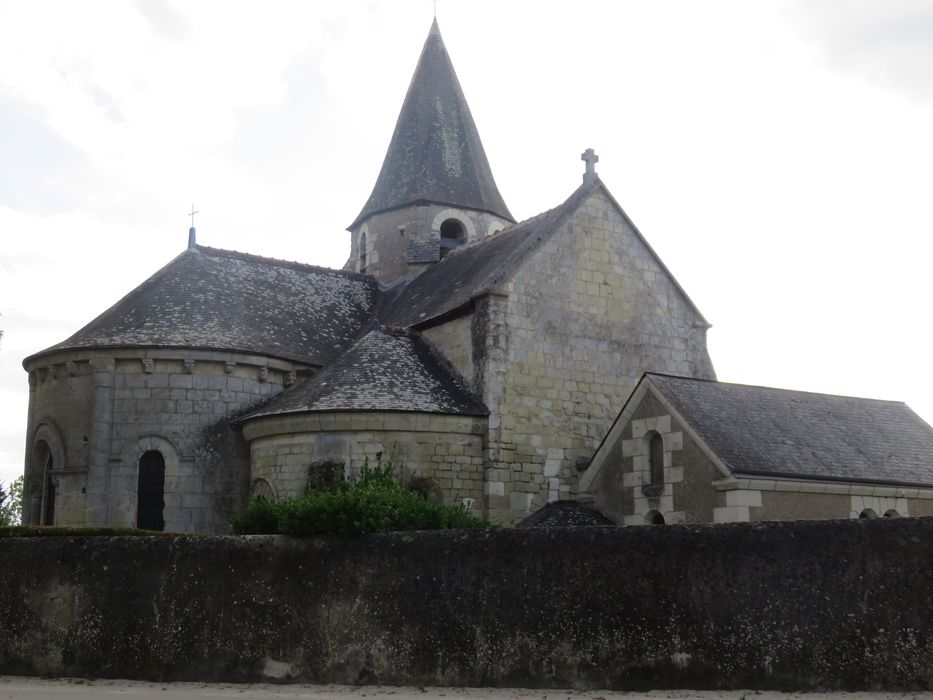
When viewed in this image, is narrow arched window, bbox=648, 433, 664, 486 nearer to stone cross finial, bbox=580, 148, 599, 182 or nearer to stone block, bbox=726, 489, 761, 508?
stone block, bbox=726, 489, 761, 508

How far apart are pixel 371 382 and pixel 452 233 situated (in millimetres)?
11998

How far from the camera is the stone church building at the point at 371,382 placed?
22.3m

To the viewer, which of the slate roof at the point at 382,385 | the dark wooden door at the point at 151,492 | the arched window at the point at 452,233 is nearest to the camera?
the slate roof at the point at 382,385

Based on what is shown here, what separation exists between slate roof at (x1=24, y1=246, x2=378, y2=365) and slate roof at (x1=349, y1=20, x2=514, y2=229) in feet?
14.6

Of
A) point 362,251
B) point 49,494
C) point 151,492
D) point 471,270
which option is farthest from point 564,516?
point 362,251

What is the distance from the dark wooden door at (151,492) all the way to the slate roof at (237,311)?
8.28ft

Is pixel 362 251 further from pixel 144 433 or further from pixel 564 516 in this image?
pixel 564 516

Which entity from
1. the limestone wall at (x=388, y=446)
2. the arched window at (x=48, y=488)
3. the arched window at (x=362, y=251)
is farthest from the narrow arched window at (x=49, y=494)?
the arched window at (x=362, y=251)

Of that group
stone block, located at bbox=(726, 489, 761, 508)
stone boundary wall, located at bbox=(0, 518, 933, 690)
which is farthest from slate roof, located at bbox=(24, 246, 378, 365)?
stone block, located at bbox=(726, 489, 761, 508)

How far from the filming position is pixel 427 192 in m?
33.3

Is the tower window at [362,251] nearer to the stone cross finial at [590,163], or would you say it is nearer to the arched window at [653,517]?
the stone cross finial at [590,163]

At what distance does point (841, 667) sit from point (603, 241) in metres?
15.4

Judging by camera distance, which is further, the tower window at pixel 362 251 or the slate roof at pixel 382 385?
the tower window at pixel 362 251

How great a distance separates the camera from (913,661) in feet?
35.4
